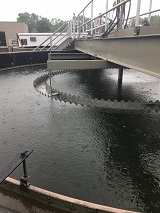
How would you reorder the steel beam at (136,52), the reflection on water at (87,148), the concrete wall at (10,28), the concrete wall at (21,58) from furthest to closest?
1. the concrete wall at (10,28)
2. the concrete wall at (21,58)
3. the reflection on water at (87,148)
4. the steel beam at (136,52)

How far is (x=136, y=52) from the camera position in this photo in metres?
5.76

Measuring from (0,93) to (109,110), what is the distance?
6.74m

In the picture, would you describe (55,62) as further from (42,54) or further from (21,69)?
(42,54)

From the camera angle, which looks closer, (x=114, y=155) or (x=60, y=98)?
(x=114, y=155)

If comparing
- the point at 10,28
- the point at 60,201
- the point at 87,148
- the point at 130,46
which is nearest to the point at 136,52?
the point at 130,46

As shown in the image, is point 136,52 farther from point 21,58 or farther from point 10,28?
point 10,28

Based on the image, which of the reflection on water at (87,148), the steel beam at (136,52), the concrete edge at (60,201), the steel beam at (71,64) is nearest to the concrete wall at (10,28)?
the reflection on water at (87,148)

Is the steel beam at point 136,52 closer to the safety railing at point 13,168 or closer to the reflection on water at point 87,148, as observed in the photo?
the reflection on water at point 87,148

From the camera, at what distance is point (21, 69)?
67.6 ft

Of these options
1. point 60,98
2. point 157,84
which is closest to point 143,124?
point 60,98

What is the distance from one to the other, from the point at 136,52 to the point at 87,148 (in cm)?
320

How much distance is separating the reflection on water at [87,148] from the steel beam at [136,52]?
259cm

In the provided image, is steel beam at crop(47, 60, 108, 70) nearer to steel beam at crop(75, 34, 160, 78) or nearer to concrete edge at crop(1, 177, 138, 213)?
steel beam at crop(75, 34, 160, 78)

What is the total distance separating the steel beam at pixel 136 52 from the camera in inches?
193
